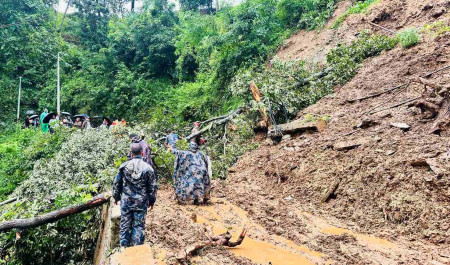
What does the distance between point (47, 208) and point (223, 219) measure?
3.26 meters

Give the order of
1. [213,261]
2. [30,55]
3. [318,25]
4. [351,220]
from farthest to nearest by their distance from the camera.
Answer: [30,55], [318,25], [351,220], [213,261]

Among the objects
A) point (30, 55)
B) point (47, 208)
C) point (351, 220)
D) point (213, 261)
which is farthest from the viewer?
point (30, 55)

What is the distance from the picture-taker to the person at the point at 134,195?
4414 mm

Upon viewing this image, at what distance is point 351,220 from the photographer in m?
5.50

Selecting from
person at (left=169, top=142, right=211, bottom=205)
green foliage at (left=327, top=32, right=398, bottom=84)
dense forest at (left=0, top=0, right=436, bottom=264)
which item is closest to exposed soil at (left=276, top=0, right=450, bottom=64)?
dense forest at (left=0, top=0, right=436, bottom=264)

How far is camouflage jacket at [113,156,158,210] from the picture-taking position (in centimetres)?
454

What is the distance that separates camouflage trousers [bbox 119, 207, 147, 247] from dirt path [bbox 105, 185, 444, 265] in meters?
0.22

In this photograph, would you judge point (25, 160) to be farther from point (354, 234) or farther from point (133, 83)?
point (354, 234)

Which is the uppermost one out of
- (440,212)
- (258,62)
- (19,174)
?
(258,62)

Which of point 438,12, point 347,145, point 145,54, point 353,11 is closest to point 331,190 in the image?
point 347,145

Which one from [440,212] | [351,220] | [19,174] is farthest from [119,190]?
[19,174]

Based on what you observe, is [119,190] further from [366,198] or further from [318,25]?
[318,25]

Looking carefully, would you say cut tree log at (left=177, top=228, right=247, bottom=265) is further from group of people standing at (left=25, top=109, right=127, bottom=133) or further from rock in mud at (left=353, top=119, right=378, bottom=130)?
group of people standing at (left=25, top=109, right=127, bottom=133)

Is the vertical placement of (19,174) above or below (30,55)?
below
